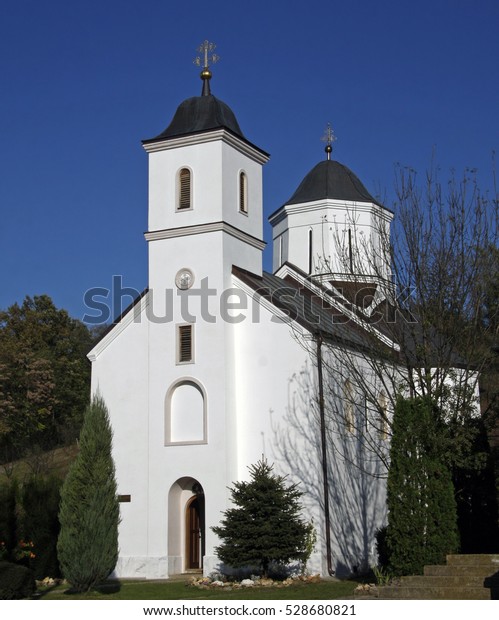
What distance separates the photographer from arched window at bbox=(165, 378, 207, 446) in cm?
2467

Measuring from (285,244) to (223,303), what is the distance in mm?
9545

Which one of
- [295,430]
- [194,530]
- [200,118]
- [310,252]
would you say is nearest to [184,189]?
[200,118]

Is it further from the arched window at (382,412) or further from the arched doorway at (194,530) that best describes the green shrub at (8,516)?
the arched window at (382,412)

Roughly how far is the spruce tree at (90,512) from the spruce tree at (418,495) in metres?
6.76

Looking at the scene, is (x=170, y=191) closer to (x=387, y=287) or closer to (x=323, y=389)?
(x=323, y=389)

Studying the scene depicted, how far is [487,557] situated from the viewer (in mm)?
16125

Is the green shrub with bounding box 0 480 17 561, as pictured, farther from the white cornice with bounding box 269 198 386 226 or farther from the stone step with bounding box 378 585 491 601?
the white cornice with bounding box 269 198 386 226

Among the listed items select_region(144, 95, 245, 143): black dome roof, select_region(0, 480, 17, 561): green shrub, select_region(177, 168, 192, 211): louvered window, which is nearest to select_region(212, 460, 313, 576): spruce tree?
select_region(0, 480, 17, 561): green shrub

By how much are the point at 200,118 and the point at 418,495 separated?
47.6ft

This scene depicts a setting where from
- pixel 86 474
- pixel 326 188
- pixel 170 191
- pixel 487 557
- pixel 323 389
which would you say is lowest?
pixel 487 557

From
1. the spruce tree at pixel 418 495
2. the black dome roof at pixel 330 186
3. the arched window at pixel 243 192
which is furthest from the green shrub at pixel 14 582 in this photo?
the black dome roof at pixel 330 186

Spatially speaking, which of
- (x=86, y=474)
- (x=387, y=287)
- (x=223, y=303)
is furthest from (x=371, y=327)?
(x=86, y=474)

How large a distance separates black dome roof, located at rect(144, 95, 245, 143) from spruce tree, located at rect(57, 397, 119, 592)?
970 cm

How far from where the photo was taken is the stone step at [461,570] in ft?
51.9
